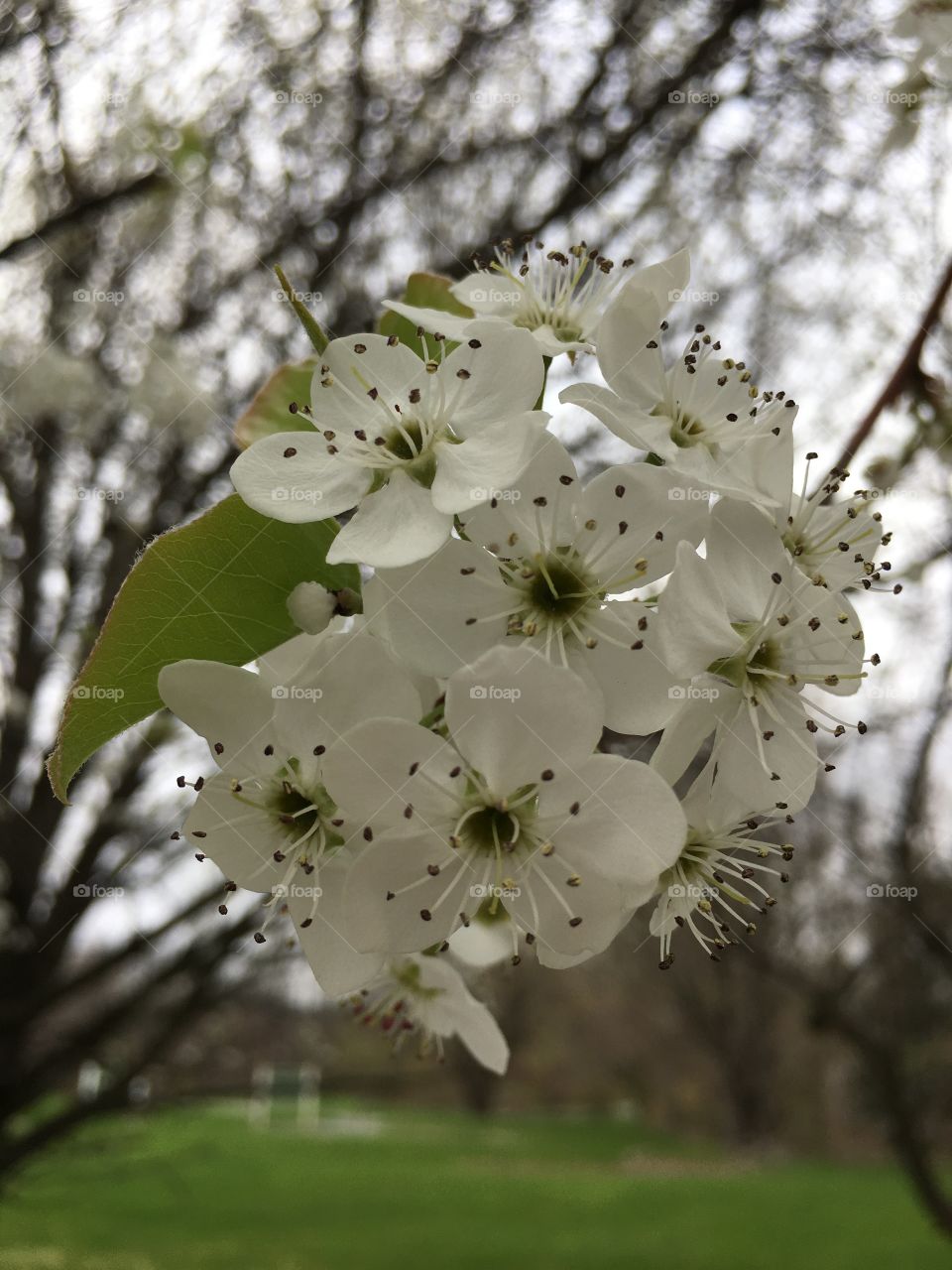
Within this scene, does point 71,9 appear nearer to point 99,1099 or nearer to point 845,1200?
point 99,1099

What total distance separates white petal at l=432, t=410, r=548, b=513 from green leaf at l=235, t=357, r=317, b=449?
18 cm

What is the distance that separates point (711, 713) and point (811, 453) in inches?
8.8

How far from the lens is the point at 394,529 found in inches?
22.9

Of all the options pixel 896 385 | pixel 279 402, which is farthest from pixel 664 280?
pixel 896 385

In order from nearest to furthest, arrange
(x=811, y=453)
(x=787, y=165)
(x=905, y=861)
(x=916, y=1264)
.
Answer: (x=811, y=453)
(x=905, y=861)
(x=787, y=165)
(x=916, y=1264)

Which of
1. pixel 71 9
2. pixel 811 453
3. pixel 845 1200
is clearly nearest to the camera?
pixel 811 453

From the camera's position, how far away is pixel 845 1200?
8.72m

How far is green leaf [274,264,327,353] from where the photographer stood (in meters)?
0.56

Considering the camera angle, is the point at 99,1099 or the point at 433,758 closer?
the point at 433,758

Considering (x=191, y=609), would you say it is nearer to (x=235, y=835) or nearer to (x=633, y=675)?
(x=235, y=835)

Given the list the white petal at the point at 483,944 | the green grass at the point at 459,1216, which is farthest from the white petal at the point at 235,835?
the green grass at the point at 459,1216

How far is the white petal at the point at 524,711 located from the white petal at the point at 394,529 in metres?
0.07

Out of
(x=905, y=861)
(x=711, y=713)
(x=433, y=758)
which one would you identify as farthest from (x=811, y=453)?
(x=905, y=861)

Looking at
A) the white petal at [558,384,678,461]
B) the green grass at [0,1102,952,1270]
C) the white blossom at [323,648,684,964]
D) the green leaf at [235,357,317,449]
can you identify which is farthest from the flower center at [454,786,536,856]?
the green grass at [0,1102,952,1270]
